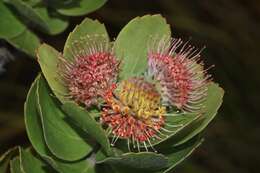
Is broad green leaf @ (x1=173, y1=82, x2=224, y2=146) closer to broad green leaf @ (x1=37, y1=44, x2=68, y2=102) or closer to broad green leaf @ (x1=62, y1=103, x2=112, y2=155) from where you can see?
broad green leaf @ (x1=62, y1=103, x2=112, y2=155)

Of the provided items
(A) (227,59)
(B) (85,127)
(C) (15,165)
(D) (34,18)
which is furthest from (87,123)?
(A) (227,59)

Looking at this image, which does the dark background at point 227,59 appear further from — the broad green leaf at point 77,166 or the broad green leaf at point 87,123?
the broad green leaf at point 87,123

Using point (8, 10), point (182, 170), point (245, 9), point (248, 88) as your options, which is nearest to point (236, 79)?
point (248, 88)

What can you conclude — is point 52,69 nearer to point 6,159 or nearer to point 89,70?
point 89,70

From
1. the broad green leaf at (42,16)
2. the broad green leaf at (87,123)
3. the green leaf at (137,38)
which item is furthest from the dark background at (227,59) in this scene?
the broad green leaf at (87,123)

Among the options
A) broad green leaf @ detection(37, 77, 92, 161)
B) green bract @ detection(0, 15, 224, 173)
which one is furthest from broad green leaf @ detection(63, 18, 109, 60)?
broad green leaf @ detection(37, 77, 92, 161)

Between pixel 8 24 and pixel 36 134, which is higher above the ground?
pixel 8 24
